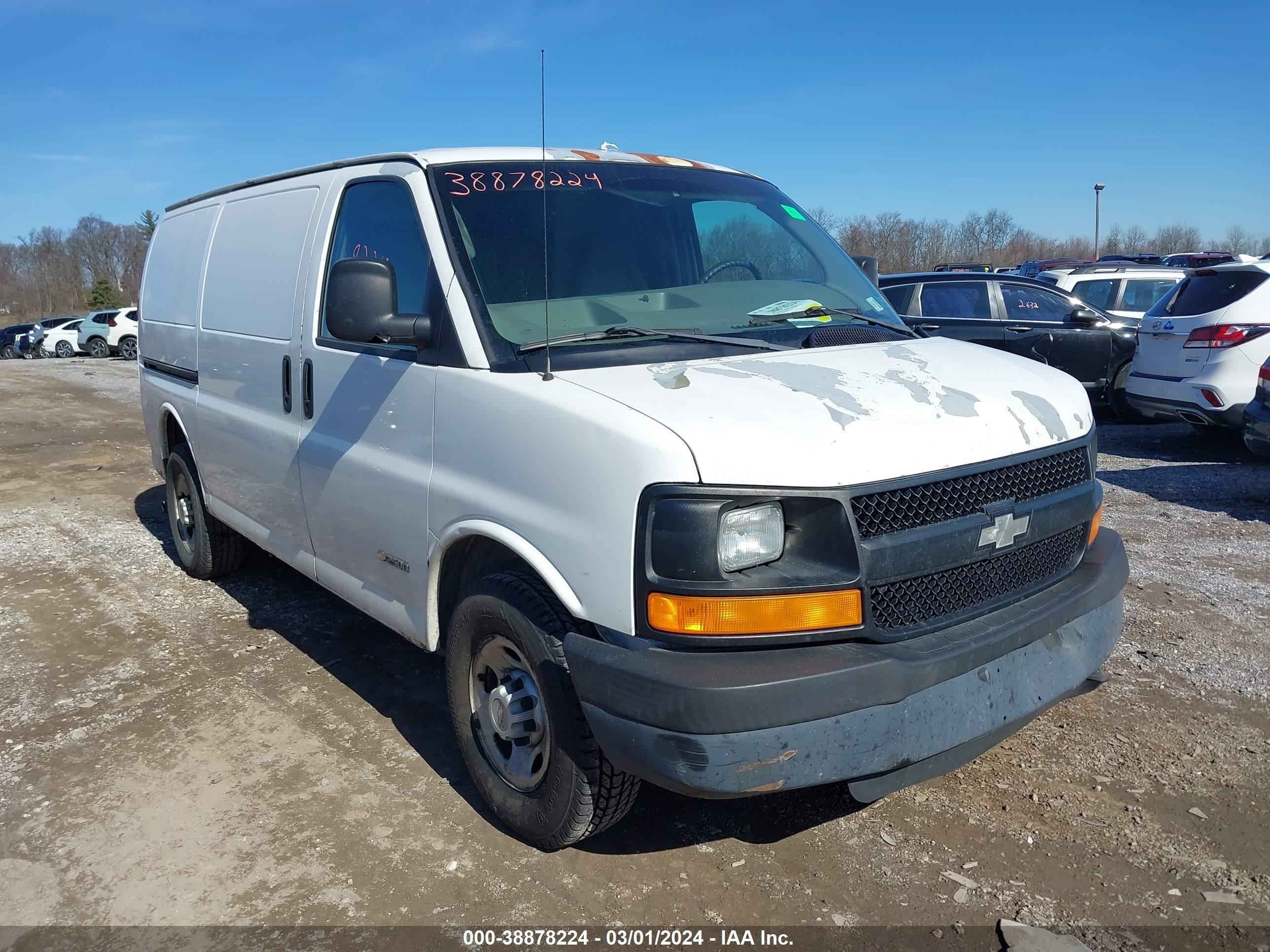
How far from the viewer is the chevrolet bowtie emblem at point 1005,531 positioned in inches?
109

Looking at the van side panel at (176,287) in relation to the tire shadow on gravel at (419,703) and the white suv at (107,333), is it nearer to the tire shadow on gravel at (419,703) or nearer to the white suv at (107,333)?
the tire shadow on gravel at (419,703)

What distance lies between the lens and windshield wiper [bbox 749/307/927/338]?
3.51 metres

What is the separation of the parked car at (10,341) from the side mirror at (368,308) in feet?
147

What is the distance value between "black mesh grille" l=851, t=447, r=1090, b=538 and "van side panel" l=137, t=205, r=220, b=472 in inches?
161

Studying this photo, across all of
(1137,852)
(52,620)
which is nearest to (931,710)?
(1137,852)

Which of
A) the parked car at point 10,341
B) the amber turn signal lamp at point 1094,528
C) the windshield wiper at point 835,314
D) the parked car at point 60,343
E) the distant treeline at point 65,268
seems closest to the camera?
the amber turn signal lamp at point 1094,528

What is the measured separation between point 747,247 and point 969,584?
1800 millimetres

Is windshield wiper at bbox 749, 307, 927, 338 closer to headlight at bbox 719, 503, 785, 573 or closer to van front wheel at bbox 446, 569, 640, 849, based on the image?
headlight at bbox 719, 503, 785, 573

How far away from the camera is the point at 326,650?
4.87 m

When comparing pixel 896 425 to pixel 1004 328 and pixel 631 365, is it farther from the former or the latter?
pixel 1004 328

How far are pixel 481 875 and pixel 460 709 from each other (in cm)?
56

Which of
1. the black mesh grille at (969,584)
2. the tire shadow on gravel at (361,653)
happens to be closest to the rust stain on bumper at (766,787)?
the black mesh grille at (969,584)

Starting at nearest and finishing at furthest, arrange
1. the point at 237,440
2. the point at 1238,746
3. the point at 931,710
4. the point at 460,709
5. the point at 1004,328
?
the point at 931,710 → the point at 460,709 → the point at 1238,746 → the point at 237,440 → the point at 1004,328

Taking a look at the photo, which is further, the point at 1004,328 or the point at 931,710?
the point at 1004,328
